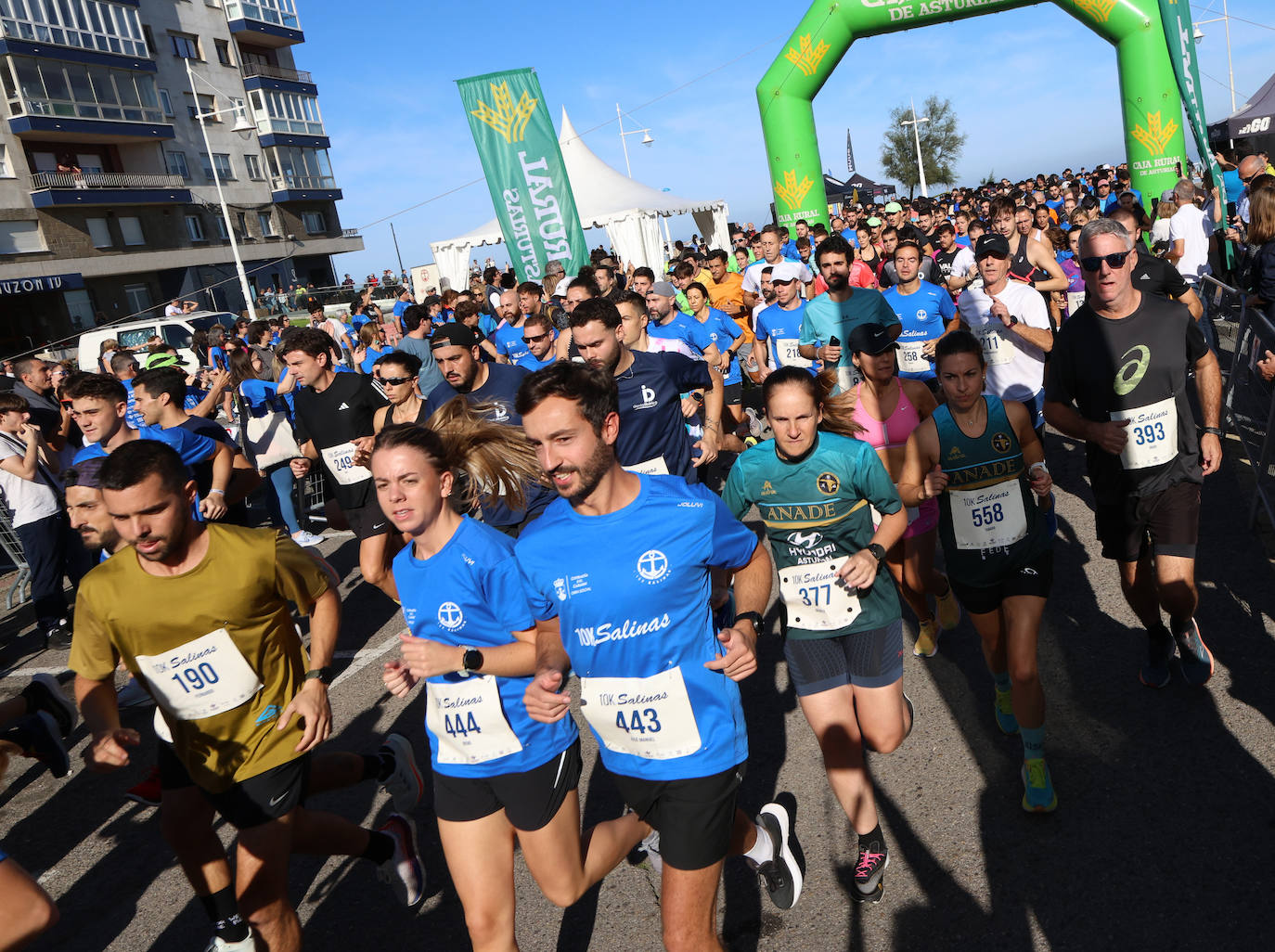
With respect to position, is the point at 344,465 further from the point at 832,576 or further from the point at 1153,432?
the point at 1153,432

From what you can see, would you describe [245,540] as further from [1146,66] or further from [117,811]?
[1146,66]

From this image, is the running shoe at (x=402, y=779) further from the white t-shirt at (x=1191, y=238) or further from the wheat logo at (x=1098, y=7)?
the wheat logo at (x=1098, y=7)

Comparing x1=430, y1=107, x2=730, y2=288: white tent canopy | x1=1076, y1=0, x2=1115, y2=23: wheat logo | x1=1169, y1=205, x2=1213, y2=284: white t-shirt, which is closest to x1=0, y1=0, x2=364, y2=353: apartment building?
x1=430, y1=107, x2=730, y2=288: white tent canopy

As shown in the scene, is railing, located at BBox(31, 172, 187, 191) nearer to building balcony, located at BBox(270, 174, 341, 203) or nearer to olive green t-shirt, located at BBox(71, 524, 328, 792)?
building balcony, located at BBox(270, 174, 341, 203)

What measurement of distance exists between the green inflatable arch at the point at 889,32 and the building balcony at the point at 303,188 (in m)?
39.7

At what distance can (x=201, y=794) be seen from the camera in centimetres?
325

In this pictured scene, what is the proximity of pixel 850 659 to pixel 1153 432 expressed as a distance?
1.69 meters

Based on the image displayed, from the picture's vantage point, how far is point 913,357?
672 centimetres

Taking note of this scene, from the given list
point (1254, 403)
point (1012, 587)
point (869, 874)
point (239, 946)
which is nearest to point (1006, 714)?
point (1012, 587)

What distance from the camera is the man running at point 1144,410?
3.96 metres

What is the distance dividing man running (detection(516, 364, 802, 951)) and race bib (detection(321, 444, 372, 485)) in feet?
11.9

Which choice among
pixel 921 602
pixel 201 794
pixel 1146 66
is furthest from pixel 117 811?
pixel 1146 66

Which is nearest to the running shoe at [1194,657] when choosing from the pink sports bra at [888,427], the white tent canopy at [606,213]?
the pink sports bra at [888,427]

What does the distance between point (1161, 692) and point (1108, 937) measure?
1666 mm
